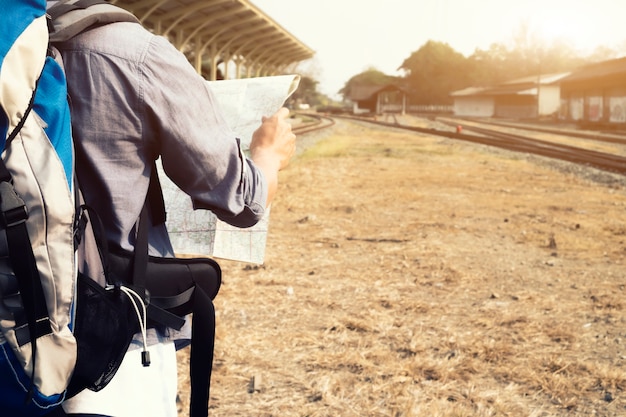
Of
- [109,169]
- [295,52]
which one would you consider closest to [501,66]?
[295,52]

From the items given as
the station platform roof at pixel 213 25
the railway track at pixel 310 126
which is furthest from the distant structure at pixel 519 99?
the station platform roof at pixel 213 25

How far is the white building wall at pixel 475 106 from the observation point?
66.8 meters

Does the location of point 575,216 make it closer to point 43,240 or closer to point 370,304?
point 370,304

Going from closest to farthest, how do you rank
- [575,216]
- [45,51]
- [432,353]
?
[45,51], [432,353], [575,216]

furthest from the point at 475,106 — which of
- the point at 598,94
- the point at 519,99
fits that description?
the point at 598,94

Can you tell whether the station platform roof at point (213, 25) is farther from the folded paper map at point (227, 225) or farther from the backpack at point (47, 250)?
the backpack at point (47, 250)

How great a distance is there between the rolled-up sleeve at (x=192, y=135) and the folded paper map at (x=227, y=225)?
1.09 ft

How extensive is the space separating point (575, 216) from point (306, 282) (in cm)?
406

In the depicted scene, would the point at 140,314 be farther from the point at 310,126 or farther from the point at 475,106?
the point at 475,106

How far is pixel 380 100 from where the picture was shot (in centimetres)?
8312

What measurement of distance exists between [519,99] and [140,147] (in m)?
65.5

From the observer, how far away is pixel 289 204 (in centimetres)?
791

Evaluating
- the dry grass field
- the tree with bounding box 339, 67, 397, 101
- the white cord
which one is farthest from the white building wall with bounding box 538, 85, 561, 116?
the white cord

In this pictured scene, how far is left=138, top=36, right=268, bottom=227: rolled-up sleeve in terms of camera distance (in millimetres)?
1062
